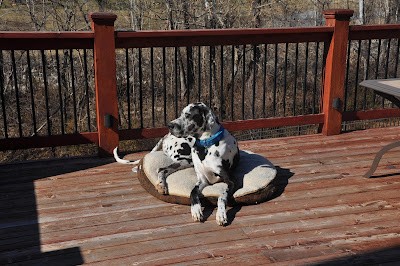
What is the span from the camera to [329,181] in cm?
405

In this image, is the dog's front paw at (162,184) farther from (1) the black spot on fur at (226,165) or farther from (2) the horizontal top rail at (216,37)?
(2) the horizontal top rail at (216,37)

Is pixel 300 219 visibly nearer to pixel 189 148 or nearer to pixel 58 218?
pixel 189 148

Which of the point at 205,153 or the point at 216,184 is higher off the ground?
the point at 205,153

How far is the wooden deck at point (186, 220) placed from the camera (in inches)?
113

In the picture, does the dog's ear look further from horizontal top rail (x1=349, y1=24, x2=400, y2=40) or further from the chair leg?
horizontal top rail (x1=349, y1=24, x2=400, y2=40)

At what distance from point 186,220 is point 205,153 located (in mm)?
535

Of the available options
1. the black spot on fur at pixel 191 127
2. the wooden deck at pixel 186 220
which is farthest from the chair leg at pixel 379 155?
the black spot on fur at pixel 191 127

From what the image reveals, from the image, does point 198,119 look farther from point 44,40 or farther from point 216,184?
point 44,40

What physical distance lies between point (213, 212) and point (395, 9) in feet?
48.3

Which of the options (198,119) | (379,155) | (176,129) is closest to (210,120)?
(198,119)

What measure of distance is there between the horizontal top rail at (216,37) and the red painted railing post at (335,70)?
0.37 feet

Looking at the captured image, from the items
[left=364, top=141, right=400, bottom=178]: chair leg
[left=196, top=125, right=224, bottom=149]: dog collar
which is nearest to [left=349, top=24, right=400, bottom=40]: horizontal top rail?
[left=364, top=141, right=400, bottom=178]: chair leg

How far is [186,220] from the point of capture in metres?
3.35

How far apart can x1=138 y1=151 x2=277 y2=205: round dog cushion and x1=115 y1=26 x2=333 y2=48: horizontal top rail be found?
3.92 feet
